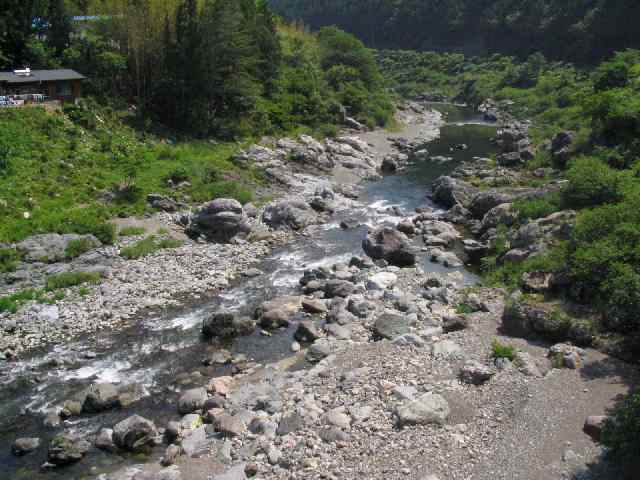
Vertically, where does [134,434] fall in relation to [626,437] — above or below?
below

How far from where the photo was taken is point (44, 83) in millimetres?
42406

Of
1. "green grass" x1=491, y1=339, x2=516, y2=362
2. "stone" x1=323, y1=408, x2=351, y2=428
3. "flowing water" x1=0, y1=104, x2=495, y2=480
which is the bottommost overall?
"flowing water" x1=0, y1=104, x2=495, y2=480

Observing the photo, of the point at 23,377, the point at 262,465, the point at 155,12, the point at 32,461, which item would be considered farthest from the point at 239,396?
the point at 155,12

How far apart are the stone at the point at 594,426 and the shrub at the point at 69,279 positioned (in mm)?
22046

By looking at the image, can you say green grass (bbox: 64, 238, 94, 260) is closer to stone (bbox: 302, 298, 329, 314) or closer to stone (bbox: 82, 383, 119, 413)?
stone (bbox: 82, 383, 119, 413)

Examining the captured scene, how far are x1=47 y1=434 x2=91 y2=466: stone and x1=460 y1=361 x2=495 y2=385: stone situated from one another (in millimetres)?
12091

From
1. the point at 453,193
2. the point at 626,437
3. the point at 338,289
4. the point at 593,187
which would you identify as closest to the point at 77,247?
the point at 338,289

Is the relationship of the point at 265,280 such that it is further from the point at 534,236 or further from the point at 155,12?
the point at 155,12

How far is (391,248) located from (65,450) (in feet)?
65.5

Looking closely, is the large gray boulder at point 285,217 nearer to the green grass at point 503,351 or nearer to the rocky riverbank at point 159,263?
the rocky riverbank at point 159,263

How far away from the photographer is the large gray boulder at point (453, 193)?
42.2 meters

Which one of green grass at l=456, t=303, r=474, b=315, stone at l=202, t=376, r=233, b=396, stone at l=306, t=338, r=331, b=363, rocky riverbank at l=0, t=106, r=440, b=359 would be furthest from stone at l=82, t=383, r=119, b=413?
green grass at l=456, t=303, r=474, b=315

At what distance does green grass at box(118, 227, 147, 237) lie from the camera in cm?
3194

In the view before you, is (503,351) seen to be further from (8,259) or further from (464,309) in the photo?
(8,259)
